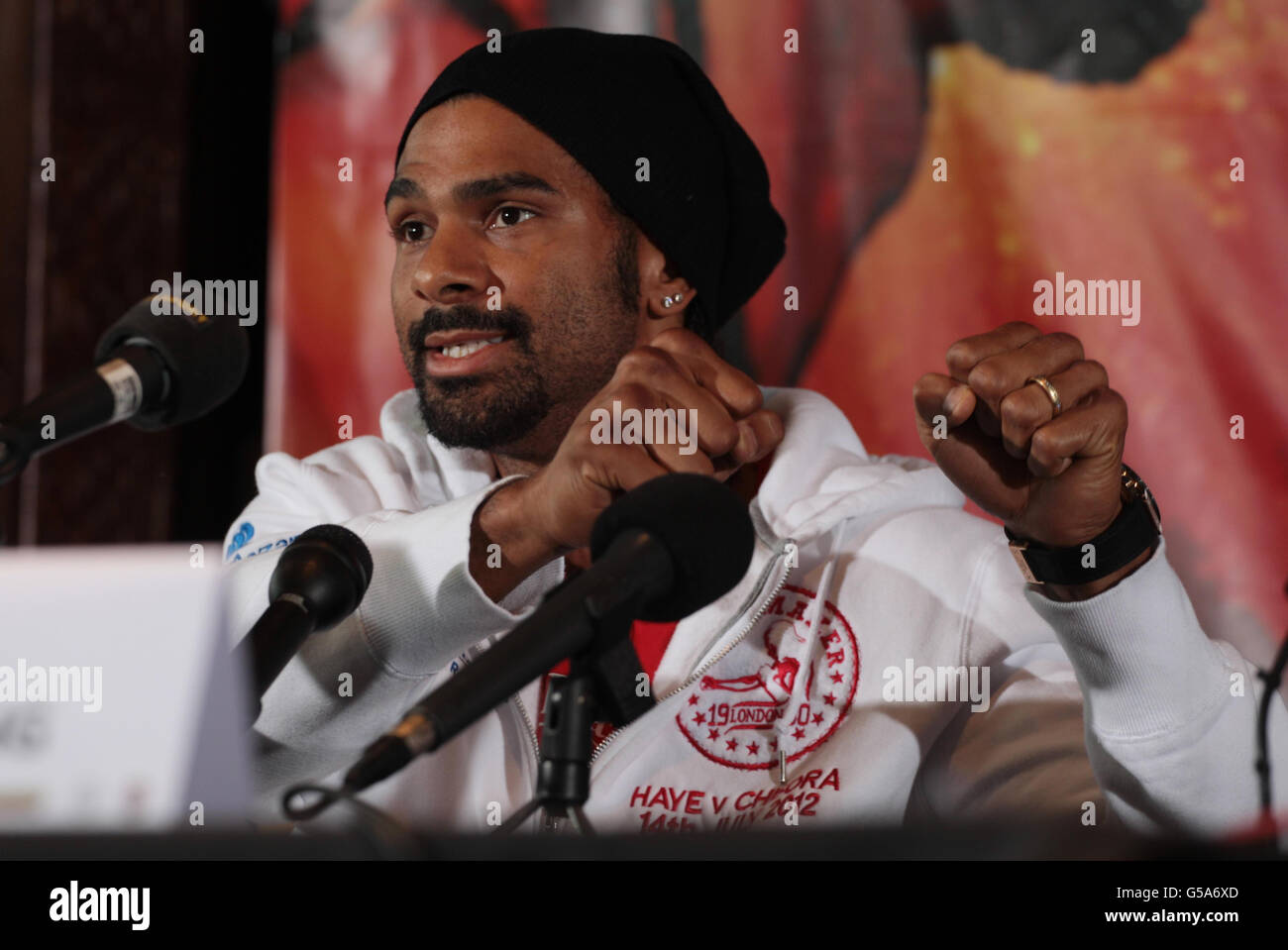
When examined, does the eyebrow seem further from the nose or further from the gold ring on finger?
the gold ring on finger

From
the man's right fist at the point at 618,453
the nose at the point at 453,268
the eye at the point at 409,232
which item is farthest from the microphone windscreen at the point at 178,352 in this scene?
the eye at the point at 409,232

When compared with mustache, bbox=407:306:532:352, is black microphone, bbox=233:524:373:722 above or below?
below

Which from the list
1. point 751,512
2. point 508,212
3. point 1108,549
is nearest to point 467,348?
point 508,212

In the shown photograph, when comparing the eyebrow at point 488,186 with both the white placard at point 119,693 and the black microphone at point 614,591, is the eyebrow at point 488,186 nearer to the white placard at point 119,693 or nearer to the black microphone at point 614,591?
the white placard at point 119,693

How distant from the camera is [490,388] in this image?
4.72ft

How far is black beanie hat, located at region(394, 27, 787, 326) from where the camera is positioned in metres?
1.46

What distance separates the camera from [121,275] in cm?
215

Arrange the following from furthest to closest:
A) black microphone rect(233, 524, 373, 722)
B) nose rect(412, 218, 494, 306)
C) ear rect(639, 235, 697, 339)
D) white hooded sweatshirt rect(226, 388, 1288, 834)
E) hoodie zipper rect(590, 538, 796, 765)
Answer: ear rect(639, 235, 697, 339)
nose rect(412, 218, 494, 306)
hoodie zipper rect(590, 538, 796, 765)
white hooded sweatshirt rect(226, 388, 1288, 834)
black microphone rect(233, 524, 373, 722)

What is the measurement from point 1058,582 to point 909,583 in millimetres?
325

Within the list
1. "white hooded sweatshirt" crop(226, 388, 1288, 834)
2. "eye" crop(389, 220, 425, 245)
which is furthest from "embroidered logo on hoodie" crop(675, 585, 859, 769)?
"eye" crop(389, 220, 425, 245)

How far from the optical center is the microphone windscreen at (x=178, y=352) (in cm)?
96

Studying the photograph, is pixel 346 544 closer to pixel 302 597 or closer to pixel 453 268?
pixel 302 597
